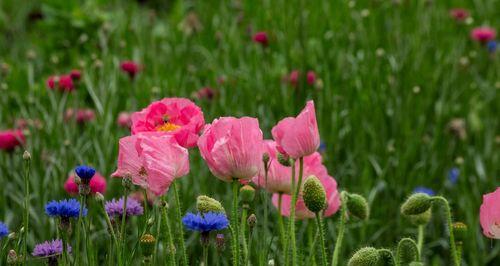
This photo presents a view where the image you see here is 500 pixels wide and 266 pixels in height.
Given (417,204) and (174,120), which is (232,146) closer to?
(174,120)

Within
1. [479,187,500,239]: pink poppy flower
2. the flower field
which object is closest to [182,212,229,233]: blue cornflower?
the flower field

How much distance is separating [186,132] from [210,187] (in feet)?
4.07

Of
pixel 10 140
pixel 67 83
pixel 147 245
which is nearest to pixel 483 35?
pixel 67 83

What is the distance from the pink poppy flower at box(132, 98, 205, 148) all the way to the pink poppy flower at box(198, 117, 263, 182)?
33 millimetres

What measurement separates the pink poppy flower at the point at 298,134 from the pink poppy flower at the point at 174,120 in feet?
0.47

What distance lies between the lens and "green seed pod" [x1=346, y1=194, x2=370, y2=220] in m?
1.62

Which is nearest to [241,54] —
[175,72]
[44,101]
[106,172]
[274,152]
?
[175,72]

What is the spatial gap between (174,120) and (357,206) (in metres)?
0.40

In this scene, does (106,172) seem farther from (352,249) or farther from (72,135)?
(352,249)

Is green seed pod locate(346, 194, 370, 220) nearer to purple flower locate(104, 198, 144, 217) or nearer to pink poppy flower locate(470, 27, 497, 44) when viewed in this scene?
purple flower locate(104, 198, 144, 217)

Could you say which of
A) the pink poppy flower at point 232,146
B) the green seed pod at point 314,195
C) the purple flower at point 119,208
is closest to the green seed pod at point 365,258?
the green seed pod at point 314,195

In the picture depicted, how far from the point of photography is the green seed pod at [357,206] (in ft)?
5.31

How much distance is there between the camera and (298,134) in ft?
4.76

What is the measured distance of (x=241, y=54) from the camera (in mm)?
3645
